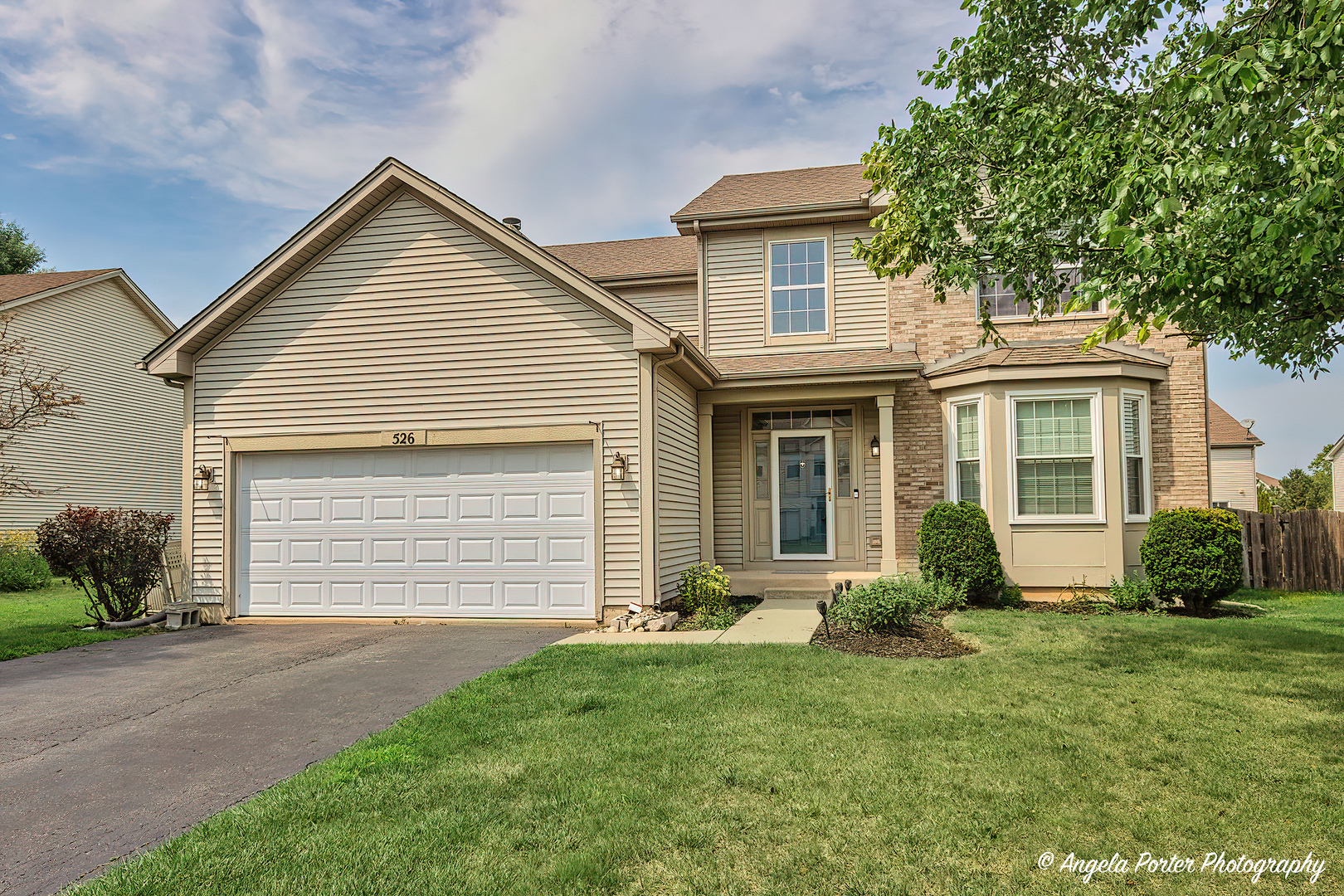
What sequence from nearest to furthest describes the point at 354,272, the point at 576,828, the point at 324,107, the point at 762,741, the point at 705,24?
the point at 576,828
the point at 762,741
the point at 705,24
the point at 354,272
the point at 324,107

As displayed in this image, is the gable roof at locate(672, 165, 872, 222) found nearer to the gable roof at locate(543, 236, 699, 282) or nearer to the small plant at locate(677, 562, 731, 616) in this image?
the gable roof at locate(543, 236, 699, 282)

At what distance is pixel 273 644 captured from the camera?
375 inches

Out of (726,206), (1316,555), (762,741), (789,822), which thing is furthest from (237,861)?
(1316,555)

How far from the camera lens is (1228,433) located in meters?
27.6

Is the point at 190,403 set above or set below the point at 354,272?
below

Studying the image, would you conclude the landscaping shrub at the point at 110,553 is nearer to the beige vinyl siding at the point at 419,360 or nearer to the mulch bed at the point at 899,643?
the beige vinyl siding at the point at 419,360

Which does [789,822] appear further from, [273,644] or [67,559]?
[67,559]

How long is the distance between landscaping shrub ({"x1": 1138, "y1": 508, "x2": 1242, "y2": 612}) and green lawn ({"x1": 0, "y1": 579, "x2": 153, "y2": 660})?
44.6 ft

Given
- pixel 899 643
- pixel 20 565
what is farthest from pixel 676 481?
pixel 20 565

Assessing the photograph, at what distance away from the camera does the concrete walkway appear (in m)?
8.84

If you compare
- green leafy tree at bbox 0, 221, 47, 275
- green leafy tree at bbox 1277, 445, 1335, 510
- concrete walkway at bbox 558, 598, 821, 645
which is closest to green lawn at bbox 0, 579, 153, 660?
concrete walkway at bbox 558, 598, 821, 645

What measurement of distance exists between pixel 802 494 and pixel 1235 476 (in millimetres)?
22456

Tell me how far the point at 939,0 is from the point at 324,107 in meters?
10.2

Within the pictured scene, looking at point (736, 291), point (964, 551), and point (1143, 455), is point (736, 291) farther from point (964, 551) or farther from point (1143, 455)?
point (1143, 455)
